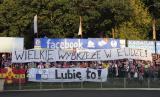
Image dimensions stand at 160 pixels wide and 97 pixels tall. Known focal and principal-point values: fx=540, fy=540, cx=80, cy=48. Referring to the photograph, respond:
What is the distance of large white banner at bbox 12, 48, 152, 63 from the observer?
40500 mm

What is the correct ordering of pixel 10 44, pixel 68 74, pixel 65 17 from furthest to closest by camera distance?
pixel 65 17
pixel 10 44
pixel 68 74

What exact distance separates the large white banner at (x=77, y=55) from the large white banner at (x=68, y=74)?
2006 mm

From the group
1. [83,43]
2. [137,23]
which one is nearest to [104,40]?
[83,43]

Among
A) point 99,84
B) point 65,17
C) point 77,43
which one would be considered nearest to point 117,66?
point 99,84

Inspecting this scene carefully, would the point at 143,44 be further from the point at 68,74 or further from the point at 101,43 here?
the point at 68,74

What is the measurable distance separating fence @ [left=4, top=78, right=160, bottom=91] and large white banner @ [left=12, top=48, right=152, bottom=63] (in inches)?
120

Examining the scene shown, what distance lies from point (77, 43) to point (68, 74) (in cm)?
713

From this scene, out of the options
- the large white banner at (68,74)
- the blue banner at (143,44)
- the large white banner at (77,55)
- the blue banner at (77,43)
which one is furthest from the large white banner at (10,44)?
the blue banner at (143,44)

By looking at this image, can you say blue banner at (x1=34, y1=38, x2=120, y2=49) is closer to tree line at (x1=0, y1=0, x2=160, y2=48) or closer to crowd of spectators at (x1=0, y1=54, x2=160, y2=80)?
crowd of spectators at (x1=0, y1=54, x2=160, y2=80)

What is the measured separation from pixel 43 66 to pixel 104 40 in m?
8.68

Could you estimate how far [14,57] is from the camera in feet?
132

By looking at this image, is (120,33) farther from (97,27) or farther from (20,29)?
(20,29)

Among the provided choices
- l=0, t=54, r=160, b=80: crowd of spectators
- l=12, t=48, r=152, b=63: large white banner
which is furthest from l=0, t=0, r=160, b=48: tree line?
l=12, t=48, r=152, b=63: large white banner

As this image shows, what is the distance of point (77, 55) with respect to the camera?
41.4 m
